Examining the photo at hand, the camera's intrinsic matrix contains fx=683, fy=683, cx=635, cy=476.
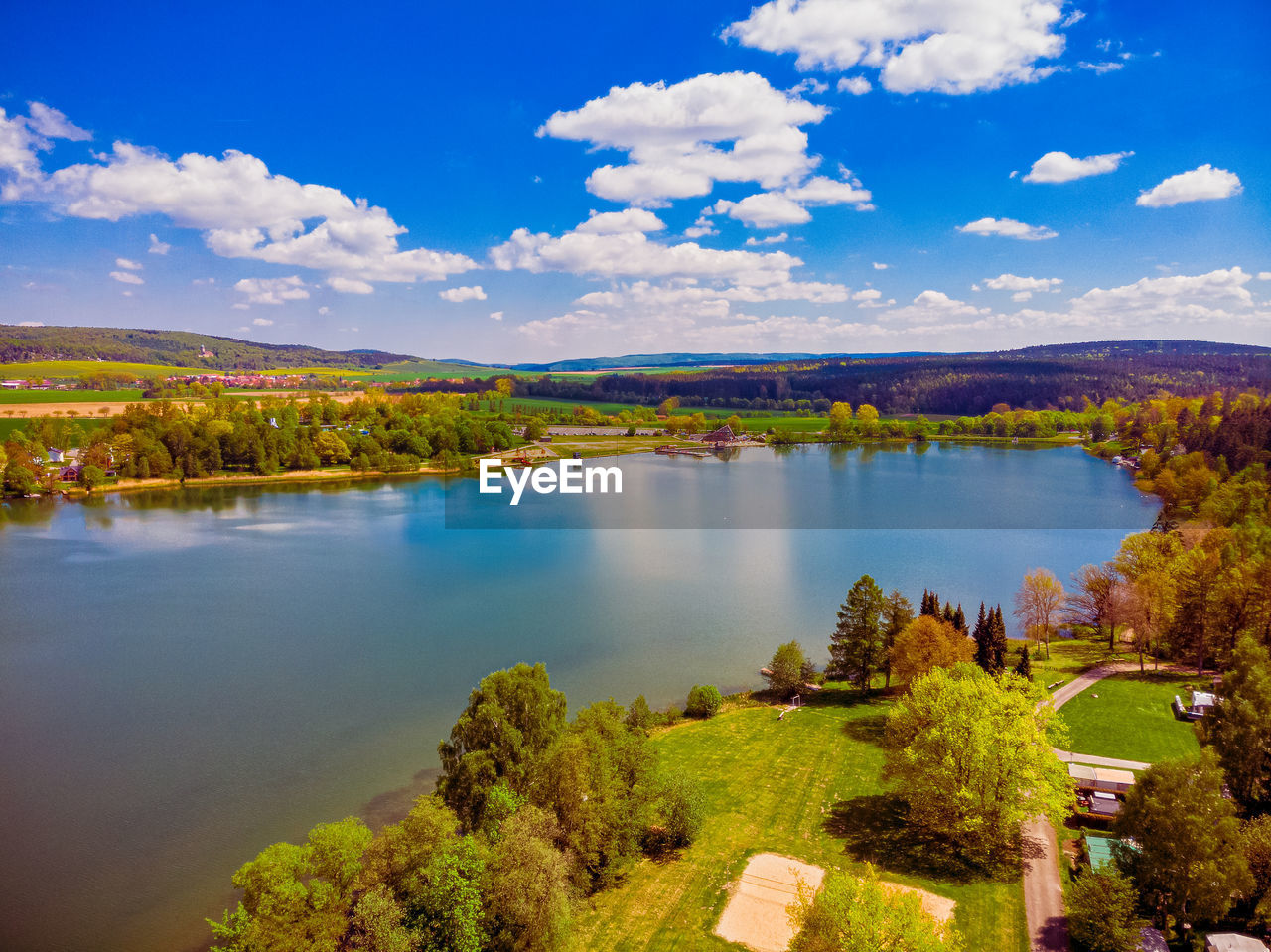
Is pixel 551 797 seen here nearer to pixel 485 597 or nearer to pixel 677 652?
pixel 677 652

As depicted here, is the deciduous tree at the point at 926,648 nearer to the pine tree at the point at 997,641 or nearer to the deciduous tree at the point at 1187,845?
the pine tree at the point at 997,641

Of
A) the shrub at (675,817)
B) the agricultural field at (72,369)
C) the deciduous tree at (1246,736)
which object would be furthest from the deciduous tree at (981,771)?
the agricultural field at (72,369)

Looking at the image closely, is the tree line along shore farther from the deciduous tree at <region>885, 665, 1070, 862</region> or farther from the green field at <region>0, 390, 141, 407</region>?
the deciduous tree at <region>885, 665, 1070, 862</region>

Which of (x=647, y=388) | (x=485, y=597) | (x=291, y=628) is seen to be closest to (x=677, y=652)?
(x=485, y=597)

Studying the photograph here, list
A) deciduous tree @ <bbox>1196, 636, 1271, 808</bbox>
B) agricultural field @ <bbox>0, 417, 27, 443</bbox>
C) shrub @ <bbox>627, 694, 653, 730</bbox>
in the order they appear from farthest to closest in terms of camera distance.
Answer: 1. agricultural field @ <bbox>0, 417, 27, 443</bbox>
2. shrub @ <bbox>627, 694, 653, 730</bbox>
3. deciduous tree @ <bbox>1196, 636, 1271, 808</bbox>

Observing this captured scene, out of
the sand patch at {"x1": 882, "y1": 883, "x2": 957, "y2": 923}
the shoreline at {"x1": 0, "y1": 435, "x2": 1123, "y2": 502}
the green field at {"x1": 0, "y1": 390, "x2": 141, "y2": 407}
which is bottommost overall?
the sand patch at {"x1": 882, "y1": 883, "x2": 957, "y2": 923}

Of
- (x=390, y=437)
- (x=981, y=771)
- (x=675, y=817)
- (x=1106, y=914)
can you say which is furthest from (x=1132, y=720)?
(x=390, y=437)

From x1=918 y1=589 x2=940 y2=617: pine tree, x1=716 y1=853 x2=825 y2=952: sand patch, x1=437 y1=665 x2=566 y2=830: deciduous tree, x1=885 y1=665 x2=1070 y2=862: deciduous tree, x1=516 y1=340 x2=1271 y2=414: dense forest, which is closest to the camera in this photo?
x1=716 y1=853 x2=825 y2=952: sand patch

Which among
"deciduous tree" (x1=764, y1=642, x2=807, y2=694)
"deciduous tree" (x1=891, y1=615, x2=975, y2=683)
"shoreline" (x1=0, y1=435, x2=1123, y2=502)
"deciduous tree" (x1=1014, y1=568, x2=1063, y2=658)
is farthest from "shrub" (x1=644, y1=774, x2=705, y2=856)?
"shoreline" (x1=0, y1=435, x2=1123, y2=502)

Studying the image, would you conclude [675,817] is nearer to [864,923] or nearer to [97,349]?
[864,923]
